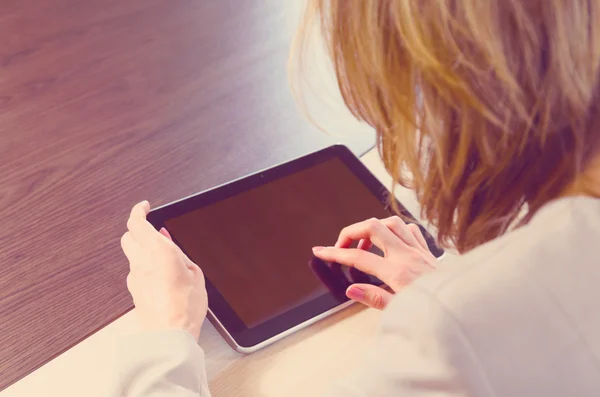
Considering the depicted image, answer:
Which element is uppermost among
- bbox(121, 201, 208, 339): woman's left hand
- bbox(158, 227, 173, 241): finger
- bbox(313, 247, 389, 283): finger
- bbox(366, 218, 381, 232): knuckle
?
bbox(158, 227, 173, 241): finger

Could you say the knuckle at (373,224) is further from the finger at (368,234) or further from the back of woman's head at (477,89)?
the back of woman's head at (477,89)

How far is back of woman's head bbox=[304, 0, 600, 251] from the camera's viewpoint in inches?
16.1

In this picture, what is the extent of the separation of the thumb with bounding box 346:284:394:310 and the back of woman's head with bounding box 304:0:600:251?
13 centimetres

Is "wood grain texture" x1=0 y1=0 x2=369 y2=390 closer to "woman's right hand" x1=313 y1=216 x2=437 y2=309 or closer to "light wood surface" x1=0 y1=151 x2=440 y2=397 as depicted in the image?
"light wood surface" x1=0 y1=151 x2=440 y2=397

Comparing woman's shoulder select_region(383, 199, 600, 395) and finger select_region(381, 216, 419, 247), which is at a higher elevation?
woman's shoulder select_region(383, 199, 600, 395)

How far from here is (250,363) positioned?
1.99 feet

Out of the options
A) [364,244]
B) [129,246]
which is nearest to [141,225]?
[129,246]

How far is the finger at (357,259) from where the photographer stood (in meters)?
0.68

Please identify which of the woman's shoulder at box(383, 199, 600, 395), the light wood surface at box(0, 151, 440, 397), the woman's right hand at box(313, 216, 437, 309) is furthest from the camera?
the woman's right hand at box(313, 216, 437, 309)

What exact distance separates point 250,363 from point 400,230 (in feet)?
0.78

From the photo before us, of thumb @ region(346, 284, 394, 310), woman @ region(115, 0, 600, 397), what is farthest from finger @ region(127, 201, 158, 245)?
thumb @ region(346, 284, 394, 310)

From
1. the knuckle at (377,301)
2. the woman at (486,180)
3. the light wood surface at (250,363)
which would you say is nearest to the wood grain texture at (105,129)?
the light wood surface at (250,363)

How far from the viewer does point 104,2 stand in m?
1.04

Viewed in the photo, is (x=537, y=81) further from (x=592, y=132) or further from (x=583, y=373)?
(x=583, y=373)
